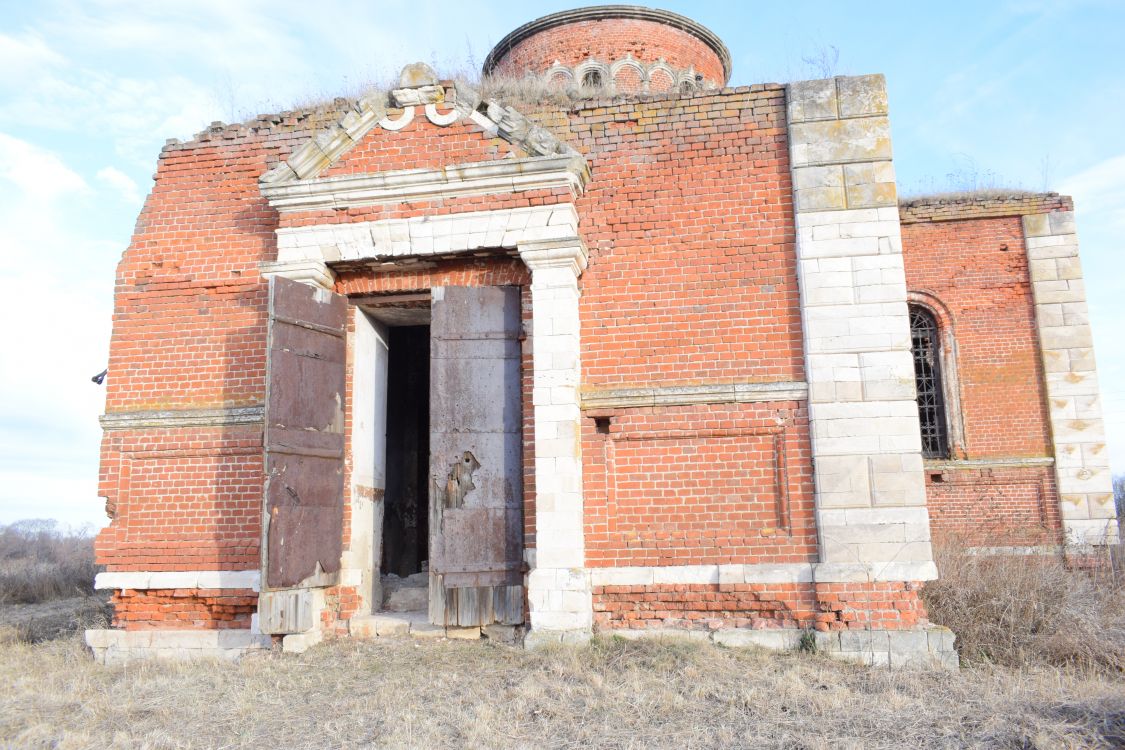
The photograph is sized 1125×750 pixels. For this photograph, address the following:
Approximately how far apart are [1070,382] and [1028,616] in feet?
23.7

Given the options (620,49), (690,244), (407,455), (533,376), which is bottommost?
(407,455)

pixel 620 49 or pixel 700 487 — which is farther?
pixel 620 49

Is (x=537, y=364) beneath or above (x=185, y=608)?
above

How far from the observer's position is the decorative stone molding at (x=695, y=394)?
7.75m

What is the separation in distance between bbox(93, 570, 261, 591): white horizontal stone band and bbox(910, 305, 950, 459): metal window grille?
10.9 m

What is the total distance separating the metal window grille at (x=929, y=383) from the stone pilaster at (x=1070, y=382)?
1575 mm

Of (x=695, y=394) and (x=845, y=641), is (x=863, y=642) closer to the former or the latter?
(x=845, y=641)

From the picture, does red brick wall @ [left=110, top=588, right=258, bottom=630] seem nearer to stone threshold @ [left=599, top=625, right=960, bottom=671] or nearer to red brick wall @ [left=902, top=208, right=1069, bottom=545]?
stone threshold @ [left=599, top=625, right=960, bottom=671]

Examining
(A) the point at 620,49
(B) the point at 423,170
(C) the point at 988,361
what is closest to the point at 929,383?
(C) the point at 988,361

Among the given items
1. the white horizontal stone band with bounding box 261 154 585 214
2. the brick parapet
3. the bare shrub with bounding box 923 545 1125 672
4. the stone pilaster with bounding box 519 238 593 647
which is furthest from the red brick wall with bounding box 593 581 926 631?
the brick parapet

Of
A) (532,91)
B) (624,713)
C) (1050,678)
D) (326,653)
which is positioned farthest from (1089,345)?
(326,653)

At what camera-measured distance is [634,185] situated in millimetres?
8375

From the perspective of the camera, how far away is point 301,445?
781 centimetres

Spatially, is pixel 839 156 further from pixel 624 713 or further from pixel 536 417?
pixel 624 713
